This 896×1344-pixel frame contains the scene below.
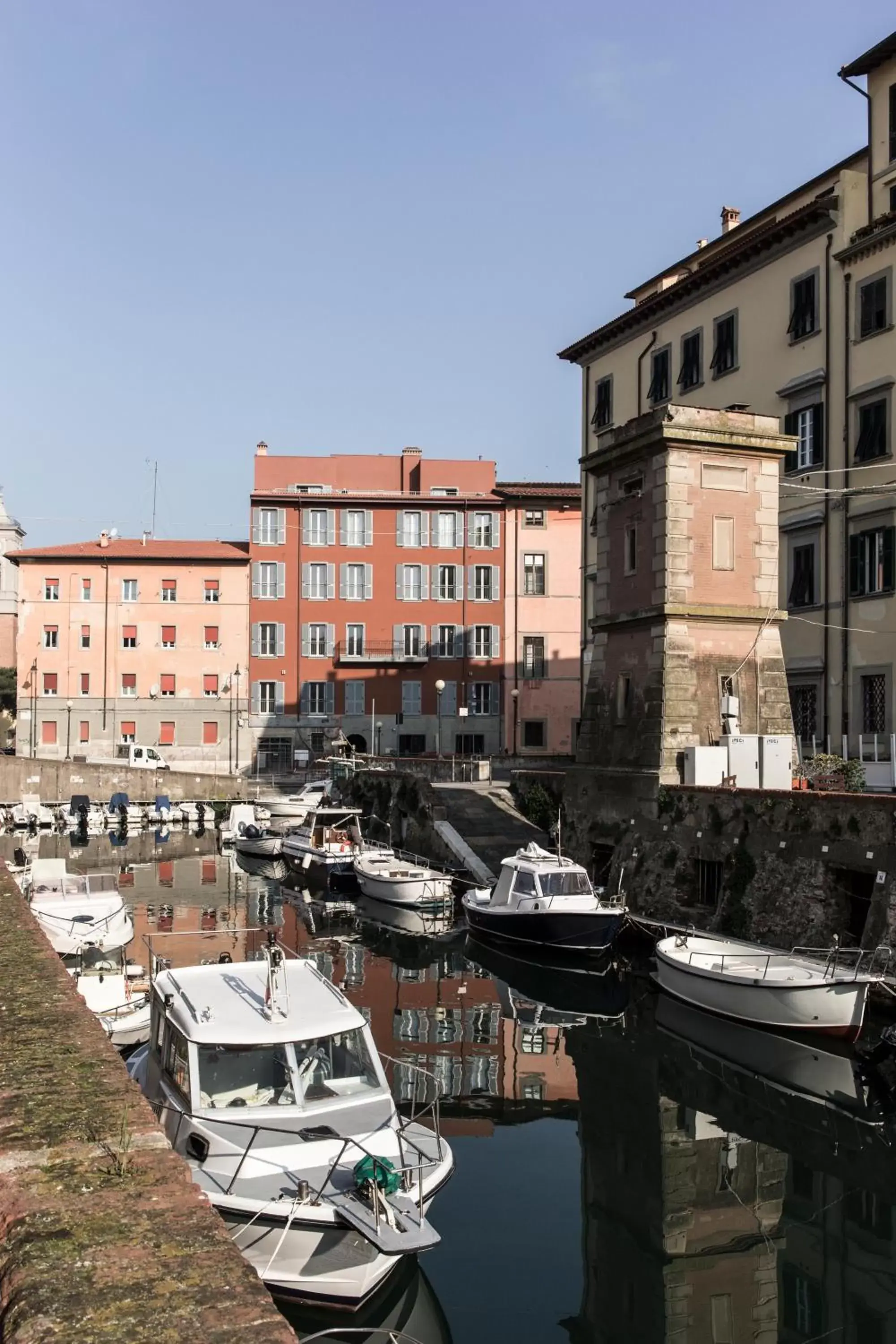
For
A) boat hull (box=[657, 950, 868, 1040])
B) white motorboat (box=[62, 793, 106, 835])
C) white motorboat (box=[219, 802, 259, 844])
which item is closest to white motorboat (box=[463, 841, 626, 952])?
boat hull (box=[657, 950, 868, 1040])

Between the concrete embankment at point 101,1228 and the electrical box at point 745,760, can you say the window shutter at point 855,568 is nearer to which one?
the electrical box at point 745,760

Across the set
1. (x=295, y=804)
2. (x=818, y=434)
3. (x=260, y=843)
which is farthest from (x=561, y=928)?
(x=295, y=804)

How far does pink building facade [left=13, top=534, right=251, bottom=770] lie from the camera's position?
214 ft

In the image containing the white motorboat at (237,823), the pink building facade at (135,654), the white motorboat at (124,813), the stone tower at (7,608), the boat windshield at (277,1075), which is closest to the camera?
the boat windshield at (277,1075)

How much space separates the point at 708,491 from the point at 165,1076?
2039 cm

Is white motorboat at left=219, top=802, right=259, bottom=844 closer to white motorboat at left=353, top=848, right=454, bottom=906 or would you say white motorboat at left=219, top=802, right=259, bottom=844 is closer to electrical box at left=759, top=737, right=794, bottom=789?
white motorboat at left=353, top=848, right=454, bottom=906

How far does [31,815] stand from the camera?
5572 centimetres

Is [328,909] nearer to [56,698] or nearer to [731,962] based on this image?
[731,962]

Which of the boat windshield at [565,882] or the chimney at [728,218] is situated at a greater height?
the chimney at [728,218]

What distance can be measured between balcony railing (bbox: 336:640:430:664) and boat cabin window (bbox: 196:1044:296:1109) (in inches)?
2060

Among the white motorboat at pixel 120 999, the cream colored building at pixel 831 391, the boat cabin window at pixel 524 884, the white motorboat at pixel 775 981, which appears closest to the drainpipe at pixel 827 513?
the cream colored building at pixel 831 391

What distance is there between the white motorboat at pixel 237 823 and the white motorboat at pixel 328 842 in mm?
5477

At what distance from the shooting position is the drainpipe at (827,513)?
33.2 m

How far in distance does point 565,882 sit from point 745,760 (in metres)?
4.90
